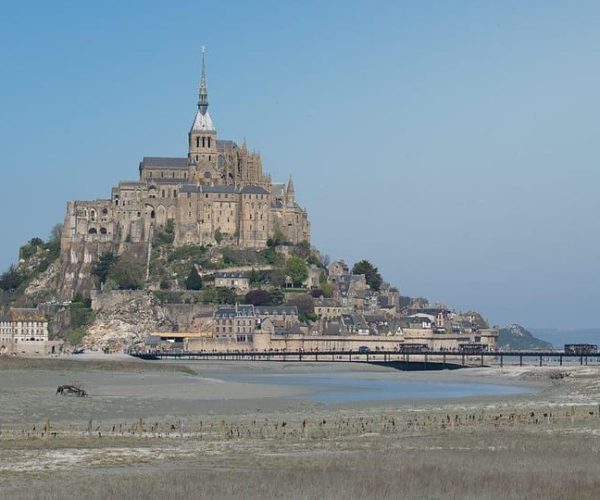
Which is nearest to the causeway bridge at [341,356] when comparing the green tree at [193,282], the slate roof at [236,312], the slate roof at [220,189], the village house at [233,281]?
the slate roof at [236,312]

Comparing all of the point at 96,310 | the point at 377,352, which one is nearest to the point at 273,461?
the point at 377,352

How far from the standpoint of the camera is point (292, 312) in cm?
12306

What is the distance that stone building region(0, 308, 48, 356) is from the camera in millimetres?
113438

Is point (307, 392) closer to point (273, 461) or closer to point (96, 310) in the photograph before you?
point (273, 461)

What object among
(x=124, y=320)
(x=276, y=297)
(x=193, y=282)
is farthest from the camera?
(x=193, y=282)

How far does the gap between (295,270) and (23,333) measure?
100.0ft

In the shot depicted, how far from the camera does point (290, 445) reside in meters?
32.4

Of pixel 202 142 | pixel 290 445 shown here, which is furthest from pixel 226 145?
pixel 290 445

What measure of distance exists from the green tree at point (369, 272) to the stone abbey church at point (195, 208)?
890 cm

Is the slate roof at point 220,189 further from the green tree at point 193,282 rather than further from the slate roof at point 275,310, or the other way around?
the slate roof at point 275,310

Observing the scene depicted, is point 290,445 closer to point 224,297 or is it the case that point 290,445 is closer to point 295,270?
point 224,297

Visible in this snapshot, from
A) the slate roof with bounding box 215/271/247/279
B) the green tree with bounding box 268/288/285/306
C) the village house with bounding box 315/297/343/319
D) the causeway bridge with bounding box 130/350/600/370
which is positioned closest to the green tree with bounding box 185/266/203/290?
the slate roof with bounding box 215/271/247/279

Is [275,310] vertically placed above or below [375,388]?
above

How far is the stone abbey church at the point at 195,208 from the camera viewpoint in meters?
135
